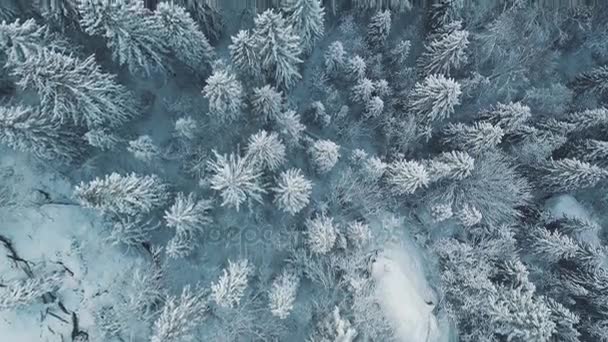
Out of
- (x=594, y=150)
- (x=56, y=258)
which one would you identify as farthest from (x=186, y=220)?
(x=594, y=150)

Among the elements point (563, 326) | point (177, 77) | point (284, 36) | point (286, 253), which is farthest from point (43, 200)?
point (563, 326)

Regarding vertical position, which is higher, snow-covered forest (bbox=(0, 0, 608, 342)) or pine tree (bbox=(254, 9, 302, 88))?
pine tree (bbox=(254, 9, 302, 88))

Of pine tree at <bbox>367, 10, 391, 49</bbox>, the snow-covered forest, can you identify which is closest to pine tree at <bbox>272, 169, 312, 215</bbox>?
the snow-covered forest

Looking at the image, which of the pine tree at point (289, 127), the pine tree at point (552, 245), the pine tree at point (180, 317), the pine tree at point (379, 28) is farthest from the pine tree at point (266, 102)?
the pine tree at point (552, 245)

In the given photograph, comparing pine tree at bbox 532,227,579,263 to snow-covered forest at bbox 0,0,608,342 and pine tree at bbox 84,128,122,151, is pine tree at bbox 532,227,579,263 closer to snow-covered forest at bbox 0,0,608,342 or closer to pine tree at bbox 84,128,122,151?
snow-covered forest at bbox 0,0,608,342

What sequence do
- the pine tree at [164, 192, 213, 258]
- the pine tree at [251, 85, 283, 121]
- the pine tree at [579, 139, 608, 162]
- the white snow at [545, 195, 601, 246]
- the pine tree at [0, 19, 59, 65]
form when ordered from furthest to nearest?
the white snow at [545, 195, 601, 246] < the pine tree at [579, 139, 608, 162] < the pine tree at [251, 85, 283, 121] < the pine tree at [164, 192, 213, 258] < the pine tree at [0, 19, 59, 65]
